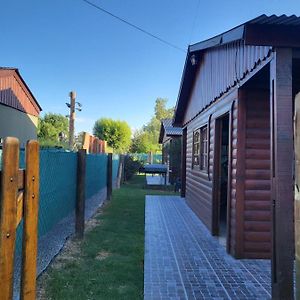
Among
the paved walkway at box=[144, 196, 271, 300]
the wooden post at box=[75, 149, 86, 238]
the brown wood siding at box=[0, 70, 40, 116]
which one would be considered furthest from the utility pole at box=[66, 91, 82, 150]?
the paved walkway at box=[144, 196, 271, 300]

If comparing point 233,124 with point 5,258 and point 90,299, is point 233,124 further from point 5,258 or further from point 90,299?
point 5,258

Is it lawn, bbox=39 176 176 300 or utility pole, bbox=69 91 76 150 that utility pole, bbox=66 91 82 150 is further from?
lawn, bbox=39 176 176 300

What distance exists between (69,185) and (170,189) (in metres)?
9.94

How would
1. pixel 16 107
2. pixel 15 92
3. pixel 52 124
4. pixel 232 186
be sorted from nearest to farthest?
pixel 232 186 → pixel 15 92 → pixel 16 107 → pixel 52 124

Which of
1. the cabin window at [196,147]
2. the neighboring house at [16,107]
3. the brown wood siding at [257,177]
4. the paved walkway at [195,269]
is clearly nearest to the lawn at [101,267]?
the paved walkway at [195,269]

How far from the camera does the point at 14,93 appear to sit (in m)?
20.5

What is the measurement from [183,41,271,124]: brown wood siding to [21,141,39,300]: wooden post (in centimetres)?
270

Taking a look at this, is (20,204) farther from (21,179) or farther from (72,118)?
(72,118)

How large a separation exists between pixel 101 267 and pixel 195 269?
1191mm

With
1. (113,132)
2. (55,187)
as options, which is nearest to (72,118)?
(55,187)

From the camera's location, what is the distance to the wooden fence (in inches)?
67.1

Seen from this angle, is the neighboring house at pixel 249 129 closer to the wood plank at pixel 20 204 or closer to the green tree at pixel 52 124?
the wood plank at pixel 20 204

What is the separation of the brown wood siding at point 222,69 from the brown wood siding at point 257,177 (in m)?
0.50

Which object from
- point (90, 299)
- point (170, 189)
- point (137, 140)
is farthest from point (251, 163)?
point (137, 140)
